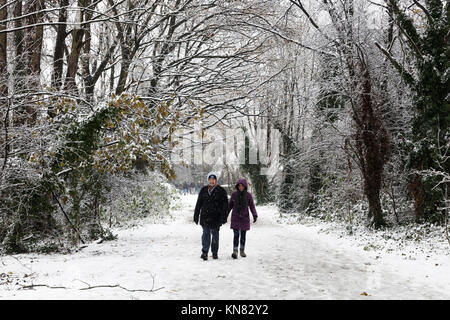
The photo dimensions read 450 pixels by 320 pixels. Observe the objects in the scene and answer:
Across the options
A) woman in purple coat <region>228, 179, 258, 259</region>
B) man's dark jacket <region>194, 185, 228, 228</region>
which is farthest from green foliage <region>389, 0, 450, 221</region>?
man's dark jacket <region>194, 185, 228, 228</region>

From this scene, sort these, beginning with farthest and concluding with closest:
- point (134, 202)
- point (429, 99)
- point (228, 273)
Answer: point (134, 202) < point (429, 99) < point (228, 273)

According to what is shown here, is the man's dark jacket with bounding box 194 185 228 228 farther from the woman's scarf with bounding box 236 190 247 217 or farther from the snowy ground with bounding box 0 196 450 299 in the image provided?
the snowy ground with bounding box 0 196 450 299

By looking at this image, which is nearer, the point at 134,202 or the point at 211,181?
the point at 211,181

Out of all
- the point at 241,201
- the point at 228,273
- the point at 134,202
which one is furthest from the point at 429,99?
the point at 134,202

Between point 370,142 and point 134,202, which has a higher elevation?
point 370,142

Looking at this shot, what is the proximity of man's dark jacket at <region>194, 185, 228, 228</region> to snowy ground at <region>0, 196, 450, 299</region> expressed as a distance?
0.84 metres

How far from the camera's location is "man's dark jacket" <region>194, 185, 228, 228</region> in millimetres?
8258

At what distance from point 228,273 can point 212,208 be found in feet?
6.00

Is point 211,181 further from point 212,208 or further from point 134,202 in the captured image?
point 134,202

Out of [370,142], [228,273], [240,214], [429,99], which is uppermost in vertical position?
[429,99]

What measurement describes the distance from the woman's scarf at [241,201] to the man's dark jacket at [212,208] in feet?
1.63

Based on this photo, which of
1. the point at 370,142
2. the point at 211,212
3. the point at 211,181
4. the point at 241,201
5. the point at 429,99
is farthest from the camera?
the point at 370,142

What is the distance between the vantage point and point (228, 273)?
682 cm

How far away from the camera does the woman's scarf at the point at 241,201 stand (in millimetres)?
8827
